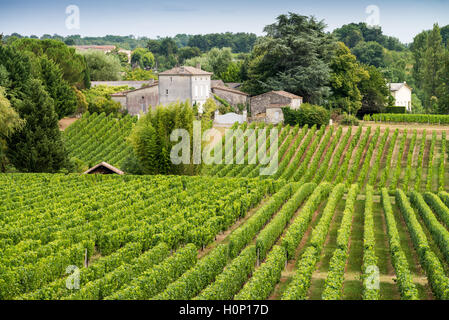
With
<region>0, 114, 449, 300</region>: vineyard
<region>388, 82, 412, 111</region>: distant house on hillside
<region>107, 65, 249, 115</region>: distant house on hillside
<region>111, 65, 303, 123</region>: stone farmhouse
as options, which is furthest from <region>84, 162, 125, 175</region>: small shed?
<region>388, 82, 412, 111</region>: distant house on hillside

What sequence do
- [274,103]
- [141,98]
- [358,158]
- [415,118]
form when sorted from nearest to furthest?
1. [358,158]
2. [415,118]
3. [274,103]
4. [141,98]

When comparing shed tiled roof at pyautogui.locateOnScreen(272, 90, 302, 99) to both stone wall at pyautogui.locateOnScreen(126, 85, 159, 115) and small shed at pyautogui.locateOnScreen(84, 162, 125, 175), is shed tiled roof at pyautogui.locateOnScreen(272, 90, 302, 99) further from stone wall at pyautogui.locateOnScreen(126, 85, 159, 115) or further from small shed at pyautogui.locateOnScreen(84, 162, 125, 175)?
small shed at pyautogui.locateOnScreen(84, 162, 125, 175)

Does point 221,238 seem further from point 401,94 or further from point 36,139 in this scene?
point 401,94

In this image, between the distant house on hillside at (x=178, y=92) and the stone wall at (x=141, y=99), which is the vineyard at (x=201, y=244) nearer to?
the distant house on hillside at (x=178, y=92)

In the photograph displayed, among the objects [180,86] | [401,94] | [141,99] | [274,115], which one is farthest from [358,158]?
[401,94]

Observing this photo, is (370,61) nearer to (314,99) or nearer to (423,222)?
(314,99)

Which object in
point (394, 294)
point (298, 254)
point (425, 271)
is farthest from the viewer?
point (298, 254)

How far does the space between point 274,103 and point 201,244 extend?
1687 inches

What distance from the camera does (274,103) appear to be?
65500 millimetres

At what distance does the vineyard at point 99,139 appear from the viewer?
5391 cm

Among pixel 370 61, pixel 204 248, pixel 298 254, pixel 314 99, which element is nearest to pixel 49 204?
pixel 204 248
